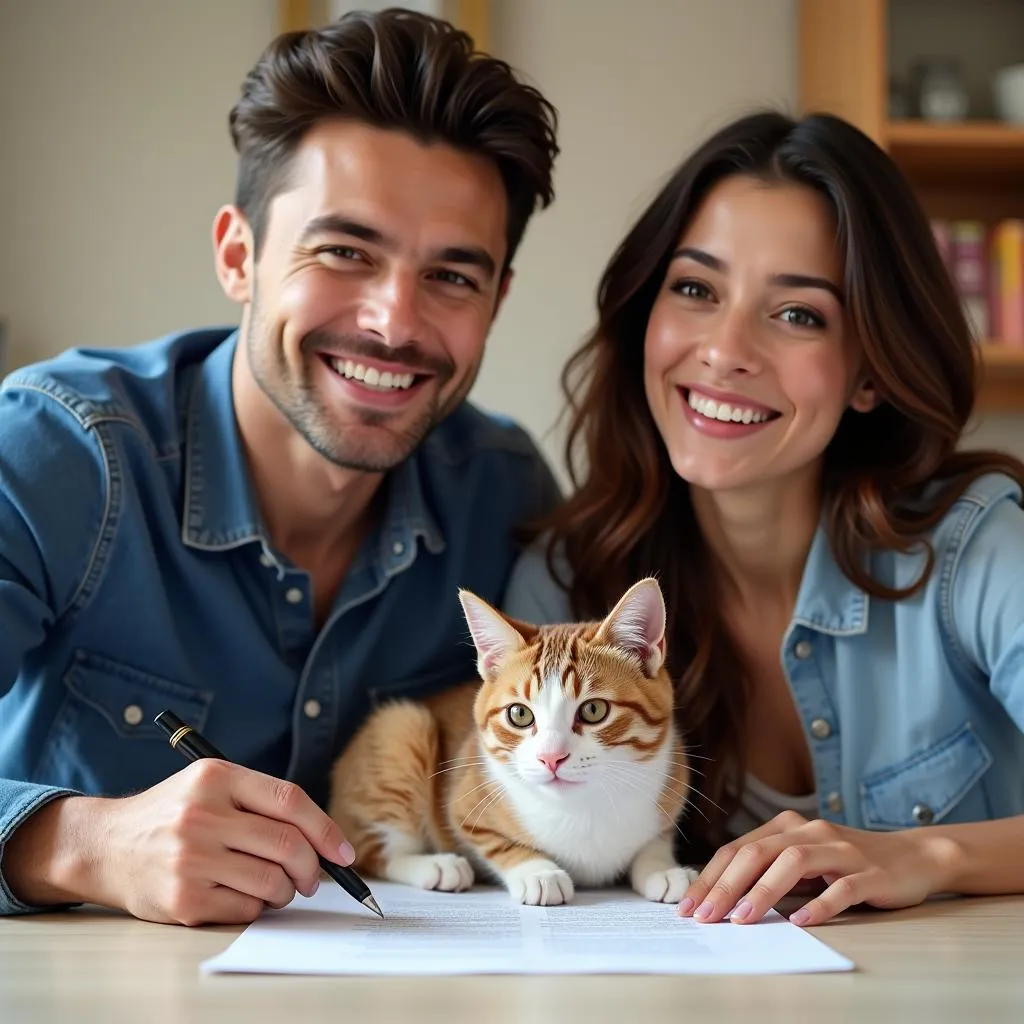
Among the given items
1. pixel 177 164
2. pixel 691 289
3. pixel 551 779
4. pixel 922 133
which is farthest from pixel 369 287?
pixel 922 133

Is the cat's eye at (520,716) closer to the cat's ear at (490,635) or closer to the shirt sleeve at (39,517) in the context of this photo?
the cat's ear at (490,635)

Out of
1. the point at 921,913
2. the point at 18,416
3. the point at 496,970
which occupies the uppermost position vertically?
the point at 18,416

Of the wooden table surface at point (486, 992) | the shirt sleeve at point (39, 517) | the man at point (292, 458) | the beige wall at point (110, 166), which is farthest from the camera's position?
the beige wall at point (110, 166)

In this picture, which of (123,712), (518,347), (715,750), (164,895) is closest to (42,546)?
(123,712)

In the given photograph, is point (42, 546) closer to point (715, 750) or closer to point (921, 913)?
point (715, 750)

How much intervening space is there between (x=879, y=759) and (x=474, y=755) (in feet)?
1.78

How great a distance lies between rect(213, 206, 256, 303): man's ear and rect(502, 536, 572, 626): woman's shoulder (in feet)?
1.74

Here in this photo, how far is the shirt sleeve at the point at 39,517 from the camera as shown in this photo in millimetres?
1237

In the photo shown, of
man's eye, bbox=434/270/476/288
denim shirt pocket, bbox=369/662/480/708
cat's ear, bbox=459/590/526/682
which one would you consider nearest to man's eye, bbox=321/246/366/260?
man's eye, bbox=434/270/476/288

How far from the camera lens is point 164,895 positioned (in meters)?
0.98

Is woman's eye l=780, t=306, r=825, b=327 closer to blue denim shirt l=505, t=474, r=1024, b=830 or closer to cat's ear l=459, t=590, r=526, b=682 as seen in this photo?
blue denim shirt l=505, t=474, r=1024, b=830

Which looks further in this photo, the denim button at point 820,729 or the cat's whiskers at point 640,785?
the denim button at point 820,729

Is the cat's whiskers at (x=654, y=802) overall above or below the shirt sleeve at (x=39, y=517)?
below

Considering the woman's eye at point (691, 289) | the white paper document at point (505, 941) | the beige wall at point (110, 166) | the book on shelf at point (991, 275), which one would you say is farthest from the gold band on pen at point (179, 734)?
the book on shelf at point (991, 275)
